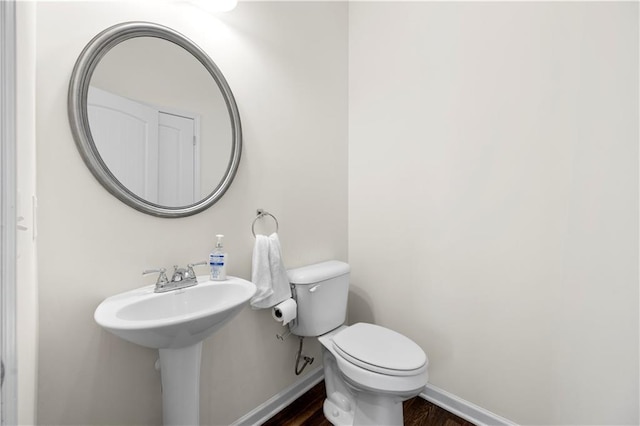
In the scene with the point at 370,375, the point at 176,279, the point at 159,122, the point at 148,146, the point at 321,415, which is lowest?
the point at 321,415

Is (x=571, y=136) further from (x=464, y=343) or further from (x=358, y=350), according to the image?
(x=358, y=350)

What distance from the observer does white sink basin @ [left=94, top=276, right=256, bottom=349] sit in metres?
0.75

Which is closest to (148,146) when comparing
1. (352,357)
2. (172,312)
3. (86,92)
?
(86,92)

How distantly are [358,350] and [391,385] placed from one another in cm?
19

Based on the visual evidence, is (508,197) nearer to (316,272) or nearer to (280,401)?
(316,272)

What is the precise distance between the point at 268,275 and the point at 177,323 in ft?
1.81

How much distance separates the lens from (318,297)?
146 centimetres

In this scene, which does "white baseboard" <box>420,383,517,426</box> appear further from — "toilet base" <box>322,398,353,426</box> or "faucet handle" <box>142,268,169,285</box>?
"faucet handle" <box>142,268,169,285</box>

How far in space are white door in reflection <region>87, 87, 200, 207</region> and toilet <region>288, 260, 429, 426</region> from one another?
2.30 feet

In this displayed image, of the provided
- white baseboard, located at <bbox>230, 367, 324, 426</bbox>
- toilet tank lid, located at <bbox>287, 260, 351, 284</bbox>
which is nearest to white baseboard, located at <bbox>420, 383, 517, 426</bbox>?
white baseboard, located at <bbox>230, 367, 324, 426</bbox>

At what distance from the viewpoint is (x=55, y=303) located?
0.85 meters

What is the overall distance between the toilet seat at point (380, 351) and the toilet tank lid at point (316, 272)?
0.95 ft

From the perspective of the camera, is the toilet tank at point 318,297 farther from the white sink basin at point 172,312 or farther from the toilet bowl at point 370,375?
the white sink basin at point 172,312

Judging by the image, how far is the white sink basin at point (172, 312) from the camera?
2.47 ft
